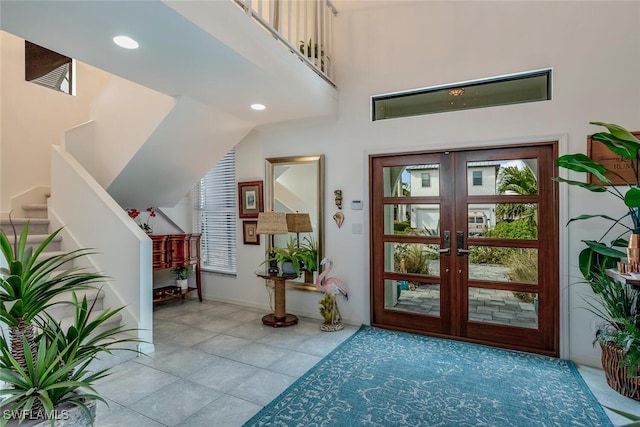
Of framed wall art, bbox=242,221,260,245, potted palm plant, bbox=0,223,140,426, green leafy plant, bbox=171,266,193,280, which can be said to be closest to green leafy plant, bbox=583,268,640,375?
potted palm plant, bbox=0,223,140,426

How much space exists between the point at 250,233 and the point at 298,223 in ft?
3.67

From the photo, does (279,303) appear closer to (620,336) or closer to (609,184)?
(620,336)

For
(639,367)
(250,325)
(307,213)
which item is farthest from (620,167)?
(250,325)

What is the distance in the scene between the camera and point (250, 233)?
4906 mm

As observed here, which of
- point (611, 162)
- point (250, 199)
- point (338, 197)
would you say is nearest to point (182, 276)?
point (250, 199)

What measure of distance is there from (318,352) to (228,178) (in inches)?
122

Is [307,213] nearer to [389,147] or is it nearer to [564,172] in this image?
[389,147]

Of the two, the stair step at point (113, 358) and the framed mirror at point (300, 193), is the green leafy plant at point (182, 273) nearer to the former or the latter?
the framed mirror at point (300, 193)

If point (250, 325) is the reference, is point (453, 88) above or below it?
above

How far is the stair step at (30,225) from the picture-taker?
365 cm

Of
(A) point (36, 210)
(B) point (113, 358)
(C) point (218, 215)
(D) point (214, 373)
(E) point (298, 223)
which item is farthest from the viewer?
(C) point (218, 215)

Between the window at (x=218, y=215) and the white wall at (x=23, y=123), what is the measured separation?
2.00 metres

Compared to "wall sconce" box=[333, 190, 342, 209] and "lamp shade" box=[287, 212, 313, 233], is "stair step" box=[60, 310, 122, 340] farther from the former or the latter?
"wall sconce" box=[333, 190, 342, 209]

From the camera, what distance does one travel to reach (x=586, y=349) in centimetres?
310
